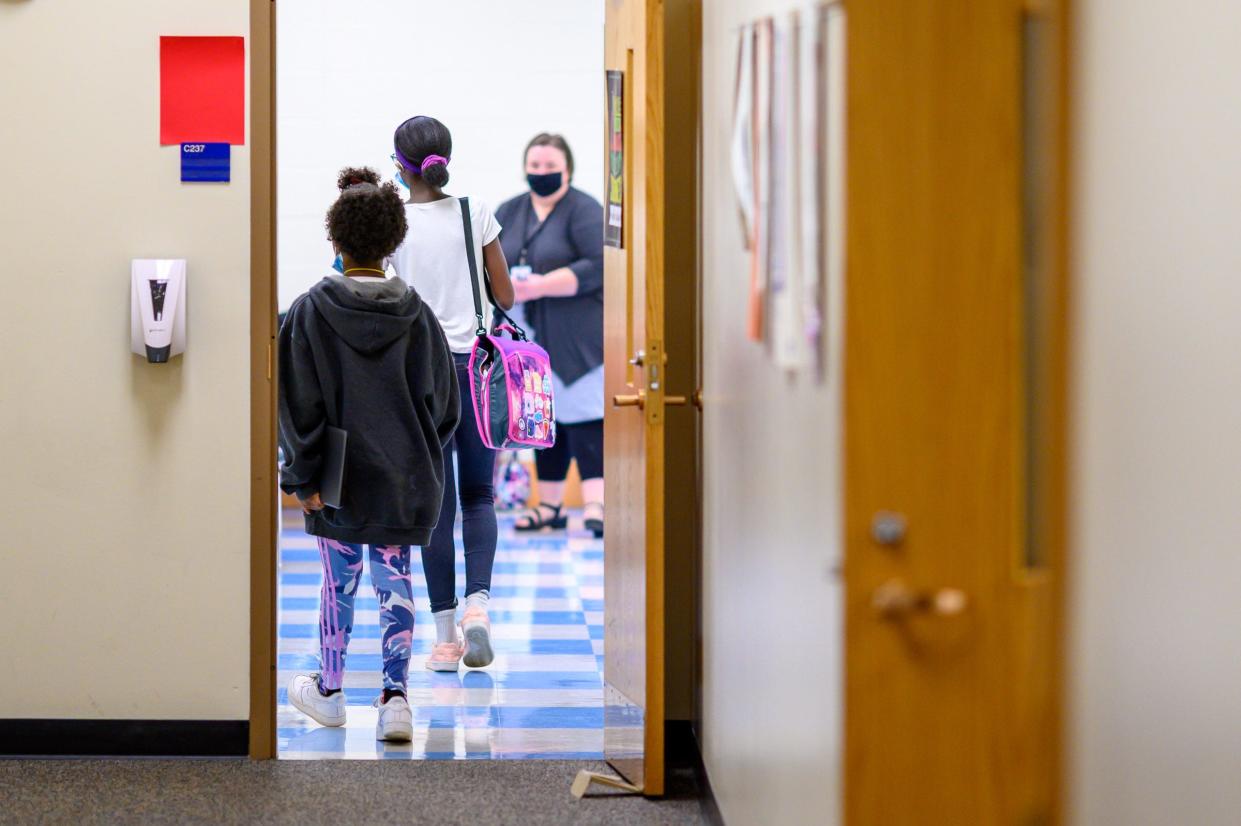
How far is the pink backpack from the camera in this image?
12.5 feet

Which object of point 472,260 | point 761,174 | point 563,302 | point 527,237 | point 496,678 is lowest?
point 496,678

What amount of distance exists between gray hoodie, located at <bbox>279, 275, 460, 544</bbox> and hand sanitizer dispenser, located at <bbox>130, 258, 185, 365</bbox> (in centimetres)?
25

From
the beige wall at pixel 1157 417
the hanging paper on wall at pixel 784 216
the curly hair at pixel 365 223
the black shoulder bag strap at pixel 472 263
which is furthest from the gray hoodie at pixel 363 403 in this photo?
the beige wall at pixel 1157 417

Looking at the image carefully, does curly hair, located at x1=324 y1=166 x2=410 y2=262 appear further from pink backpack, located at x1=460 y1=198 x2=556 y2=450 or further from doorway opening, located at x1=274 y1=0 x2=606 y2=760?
doorway opening, located at x1=274 y1=0 x2=606 y2=760

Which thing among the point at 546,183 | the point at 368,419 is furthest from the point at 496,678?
the point at 546,183

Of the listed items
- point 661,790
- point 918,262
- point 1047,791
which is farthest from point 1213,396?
point 661,790

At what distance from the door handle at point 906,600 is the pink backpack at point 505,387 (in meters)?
2.47

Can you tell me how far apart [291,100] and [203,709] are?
5198 mm

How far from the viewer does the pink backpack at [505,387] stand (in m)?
3.80

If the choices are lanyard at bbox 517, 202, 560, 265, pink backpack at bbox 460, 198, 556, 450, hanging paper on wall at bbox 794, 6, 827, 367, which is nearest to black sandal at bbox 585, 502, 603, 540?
lanyard at bbox 517, 202, 560, 265

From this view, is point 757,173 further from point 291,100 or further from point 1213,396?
point 291,100

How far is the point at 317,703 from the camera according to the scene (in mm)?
3379

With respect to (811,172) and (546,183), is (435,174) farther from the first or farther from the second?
(546,183)

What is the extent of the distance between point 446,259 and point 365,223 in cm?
68
